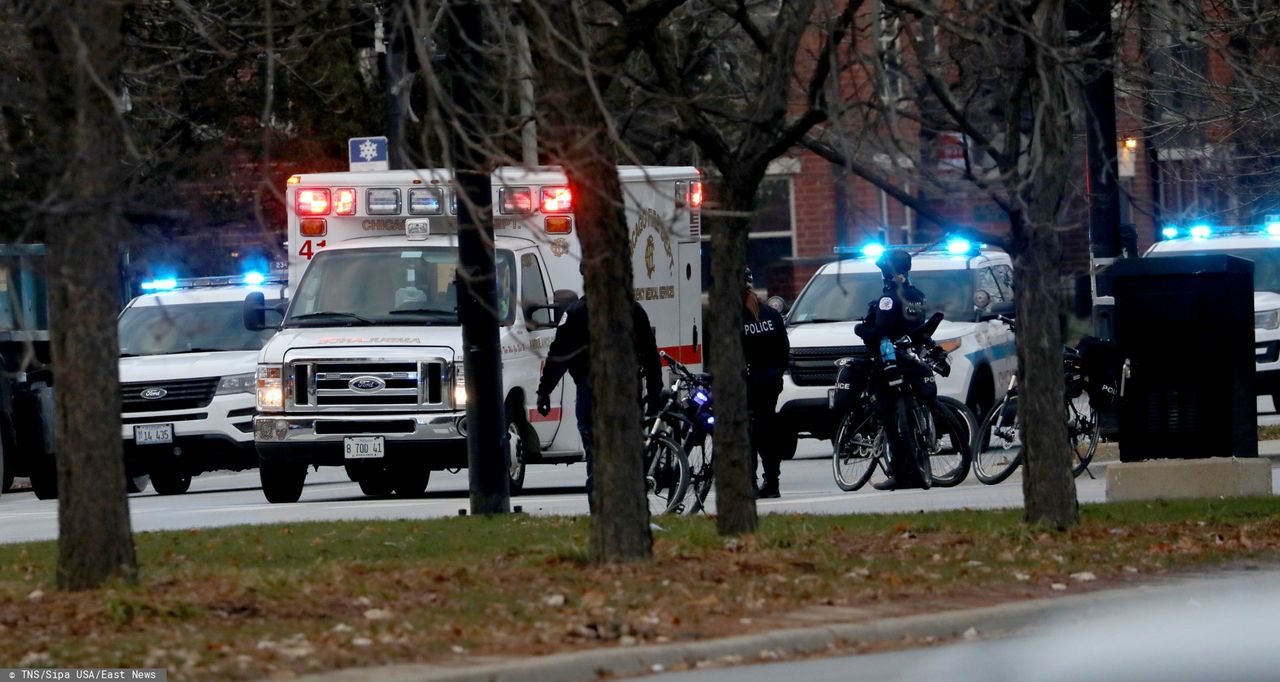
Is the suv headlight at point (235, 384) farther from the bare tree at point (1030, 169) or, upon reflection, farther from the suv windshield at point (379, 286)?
the bare tree at point (1030, 169)

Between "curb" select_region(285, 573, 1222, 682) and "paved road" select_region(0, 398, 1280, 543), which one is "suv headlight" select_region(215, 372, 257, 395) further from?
"curb" select_region(285, 573, 1222, 682)

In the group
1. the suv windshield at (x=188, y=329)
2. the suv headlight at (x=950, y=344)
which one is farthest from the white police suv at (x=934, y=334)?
the suv windshield at (x=188, y=329)

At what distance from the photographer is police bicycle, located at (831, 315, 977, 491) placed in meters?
16.9

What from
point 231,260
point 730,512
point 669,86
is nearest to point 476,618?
point 730,512

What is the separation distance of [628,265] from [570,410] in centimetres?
778

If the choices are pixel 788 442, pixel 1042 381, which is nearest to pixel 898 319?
pixel 788 442

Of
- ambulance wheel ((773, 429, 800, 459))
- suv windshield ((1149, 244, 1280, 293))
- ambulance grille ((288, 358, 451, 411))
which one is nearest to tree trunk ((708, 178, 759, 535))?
ambulance grille ((288, 358, 451, 411))

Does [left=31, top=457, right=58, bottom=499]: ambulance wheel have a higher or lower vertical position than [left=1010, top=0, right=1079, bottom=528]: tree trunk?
lower

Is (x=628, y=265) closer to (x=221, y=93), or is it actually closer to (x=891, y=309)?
(x=891, y=309)

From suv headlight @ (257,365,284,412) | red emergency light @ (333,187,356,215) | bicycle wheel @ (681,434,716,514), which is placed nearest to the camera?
bicycle wheel @ (681,434,716,514)

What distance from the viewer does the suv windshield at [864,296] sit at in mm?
20688

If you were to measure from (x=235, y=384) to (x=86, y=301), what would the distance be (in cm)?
1080

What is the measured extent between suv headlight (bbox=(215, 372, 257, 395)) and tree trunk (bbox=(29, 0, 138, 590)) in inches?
410

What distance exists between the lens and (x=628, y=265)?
418 inches
